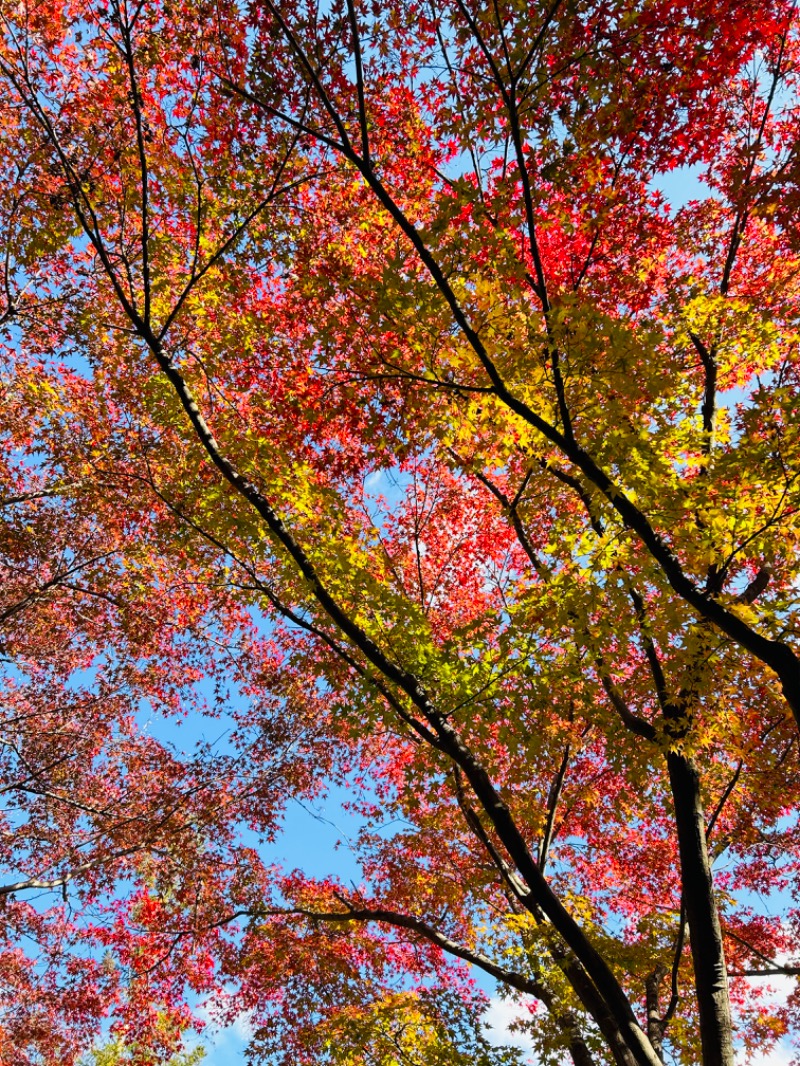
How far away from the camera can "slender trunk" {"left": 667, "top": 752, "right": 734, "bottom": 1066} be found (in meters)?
5.31

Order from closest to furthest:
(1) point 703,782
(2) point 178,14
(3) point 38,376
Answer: (2) point 178,14 → (1) point 703,782 → (3) point 38,376

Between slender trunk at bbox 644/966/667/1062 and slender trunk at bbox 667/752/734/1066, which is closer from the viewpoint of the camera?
slender trunk at bbox 667/752/734/1066

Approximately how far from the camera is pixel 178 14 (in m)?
5.89

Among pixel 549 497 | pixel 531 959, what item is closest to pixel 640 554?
pixel 549 497

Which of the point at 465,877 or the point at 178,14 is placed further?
the point at 465,877

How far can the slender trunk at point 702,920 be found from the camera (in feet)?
17.4

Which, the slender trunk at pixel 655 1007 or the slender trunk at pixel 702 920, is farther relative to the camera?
the slender trunk at pixel 655 1007

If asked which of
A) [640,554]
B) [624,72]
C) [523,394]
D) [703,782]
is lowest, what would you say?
[703,782]

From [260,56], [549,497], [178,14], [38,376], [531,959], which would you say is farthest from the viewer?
[38,376]

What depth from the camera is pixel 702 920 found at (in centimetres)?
584

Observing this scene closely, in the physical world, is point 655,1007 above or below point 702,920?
below

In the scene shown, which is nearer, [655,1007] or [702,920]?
[702,920]

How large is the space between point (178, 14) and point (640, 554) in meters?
6.94

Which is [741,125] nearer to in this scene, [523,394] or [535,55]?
[535,55]
